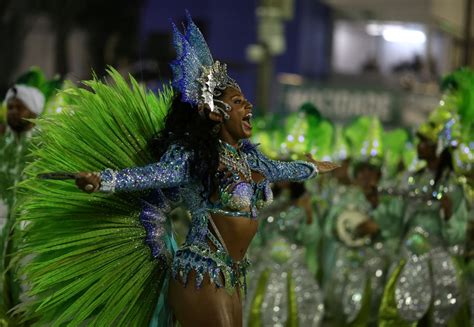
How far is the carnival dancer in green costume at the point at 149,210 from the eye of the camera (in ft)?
13.6

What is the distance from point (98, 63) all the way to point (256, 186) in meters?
15.3

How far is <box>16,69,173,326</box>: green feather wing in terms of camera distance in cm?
416

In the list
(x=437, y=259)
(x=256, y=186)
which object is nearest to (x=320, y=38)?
(x=437, y=259)

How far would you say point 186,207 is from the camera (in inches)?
170

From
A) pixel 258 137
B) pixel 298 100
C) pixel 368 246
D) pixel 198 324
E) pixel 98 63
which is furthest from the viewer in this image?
pixel 98 63

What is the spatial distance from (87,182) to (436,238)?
306 cm

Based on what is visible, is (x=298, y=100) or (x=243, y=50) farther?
(x=243, y=50)

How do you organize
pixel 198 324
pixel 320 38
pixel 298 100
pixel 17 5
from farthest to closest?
pixel 320 38, pixel 17 5, pixel 298 100, pixel 198 324

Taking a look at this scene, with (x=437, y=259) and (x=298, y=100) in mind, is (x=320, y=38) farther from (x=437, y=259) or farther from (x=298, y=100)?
(x=437, y=259)

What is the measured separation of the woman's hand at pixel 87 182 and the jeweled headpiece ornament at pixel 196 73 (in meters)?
0.59

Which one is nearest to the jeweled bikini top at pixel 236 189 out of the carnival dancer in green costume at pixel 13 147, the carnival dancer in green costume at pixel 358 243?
the carnival dancer in green costume at pixel 13 147

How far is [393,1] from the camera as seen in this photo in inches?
644

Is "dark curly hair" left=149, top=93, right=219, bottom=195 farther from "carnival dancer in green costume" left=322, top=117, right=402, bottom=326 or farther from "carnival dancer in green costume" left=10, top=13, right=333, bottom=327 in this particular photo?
"carnival dancer in green costume" left=322, top=117, right=402, bottom=326

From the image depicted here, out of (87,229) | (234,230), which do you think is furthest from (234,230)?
(87,229)
